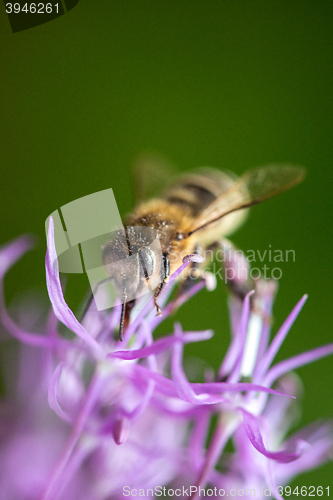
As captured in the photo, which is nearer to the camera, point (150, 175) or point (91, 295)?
point (91, 295)

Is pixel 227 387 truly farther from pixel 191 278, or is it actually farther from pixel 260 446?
pixel 191 278

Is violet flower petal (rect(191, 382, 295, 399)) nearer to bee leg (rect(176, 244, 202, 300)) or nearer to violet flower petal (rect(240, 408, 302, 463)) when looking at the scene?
violet flower petal (rect(240, 408, 302, 463))

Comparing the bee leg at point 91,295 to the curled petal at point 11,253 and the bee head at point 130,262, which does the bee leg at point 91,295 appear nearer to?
the bee head at point 130,262

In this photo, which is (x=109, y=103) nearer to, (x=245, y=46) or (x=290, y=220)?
(x=245, y=46)

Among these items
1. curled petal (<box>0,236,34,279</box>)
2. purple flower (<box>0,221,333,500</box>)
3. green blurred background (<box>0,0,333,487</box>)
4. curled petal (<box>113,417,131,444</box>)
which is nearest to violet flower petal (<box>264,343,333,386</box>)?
purple flower (<box>0,221,333,500</box>)

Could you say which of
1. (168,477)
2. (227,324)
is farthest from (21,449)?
(227,324)

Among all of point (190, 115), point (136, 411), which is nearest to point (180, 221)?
point (136, 411)
